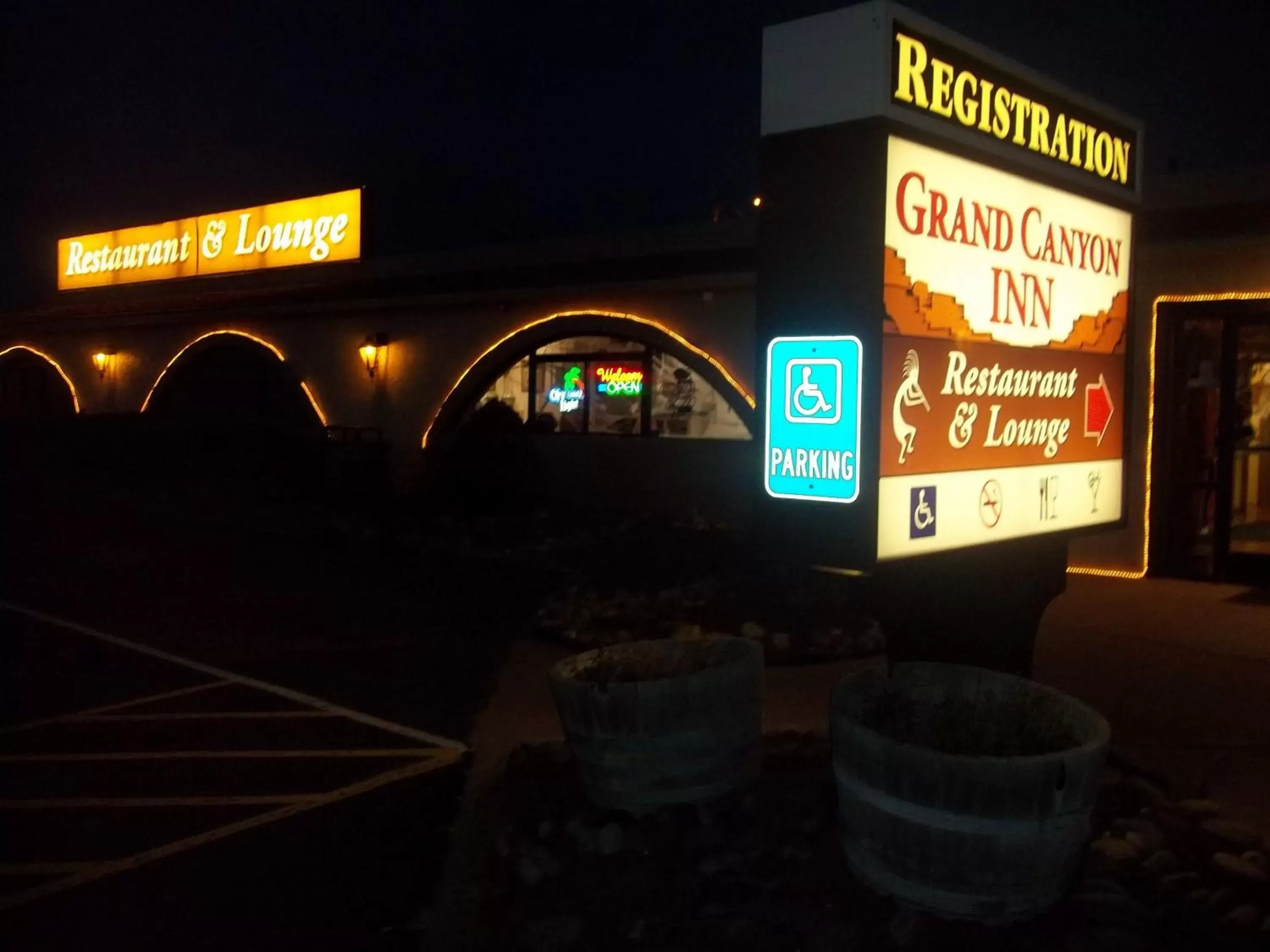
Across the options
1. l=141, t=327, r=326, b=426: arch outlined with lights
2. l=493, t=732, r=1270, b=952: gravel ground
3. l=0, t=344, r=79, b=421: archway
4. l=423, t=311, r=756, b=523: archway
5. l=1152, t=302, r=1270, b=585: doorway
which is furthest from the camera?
l=0, t=344, r=79, b=421: archway

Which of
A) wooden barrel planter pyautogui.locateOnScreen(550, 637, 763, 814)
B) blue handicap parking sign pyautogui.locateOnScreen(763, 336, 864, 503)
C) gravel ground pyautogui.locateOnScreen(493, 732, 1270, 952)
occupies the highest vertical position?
blue handicap parking sign pyautogui.locateOnScreen(763, 336, 864, 503)

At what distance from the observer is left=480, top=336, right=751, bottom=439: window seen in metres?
15.8

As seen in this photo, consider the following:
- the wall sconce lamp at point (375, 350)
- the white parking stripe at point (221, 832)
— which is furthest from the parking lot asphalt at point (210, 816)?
the wall sconce lamp at point (375, 350)

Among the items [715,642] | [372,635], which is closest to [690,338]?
[372,635]

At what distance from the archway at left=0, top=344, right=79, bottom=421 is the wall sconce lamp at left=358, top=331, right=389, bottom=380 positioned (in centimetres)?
985

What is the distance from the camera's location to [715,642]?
5.59 meters

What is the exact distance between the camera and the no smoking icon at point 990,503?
4.78 meters

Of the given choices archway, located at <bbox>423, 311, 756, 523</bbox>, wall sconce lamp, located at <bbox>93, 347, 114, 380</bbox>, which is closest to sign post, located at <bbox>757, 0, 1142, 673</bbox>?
archway, located at <bbox>423, 311, 756, 523</bbox>

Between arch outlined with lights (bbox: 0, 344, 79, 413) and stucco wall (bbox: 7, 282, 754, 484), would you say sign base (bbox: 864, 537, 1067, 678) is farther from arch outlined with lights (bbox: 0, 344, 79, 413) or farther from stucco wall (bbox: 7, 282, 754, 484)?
arch outlined with lights (bbox: 0, 344, 79, 413)

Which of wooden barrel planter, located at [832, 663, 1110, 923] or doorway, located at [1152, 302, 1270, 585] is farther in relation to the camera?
doorway, located at [1152, 302, 1270, 585]

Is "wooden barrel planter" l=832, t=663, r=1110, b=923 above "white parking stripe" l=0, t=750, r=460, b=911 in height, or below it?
above

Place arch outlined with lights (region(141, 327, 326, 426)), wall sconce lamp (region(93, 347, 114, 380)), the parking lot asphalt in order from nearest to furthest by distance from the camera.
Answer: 1. the parking lot asphalt
2. arch outlined with lights (region(141, 327, 326, 426))
3. wall sconce lamp (region(93, 347, 114, 380))

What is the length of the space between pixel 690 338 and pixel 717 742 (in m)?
10.8

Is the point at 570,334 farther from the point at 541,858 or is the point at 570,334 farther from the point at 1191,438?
the point at 541,858
